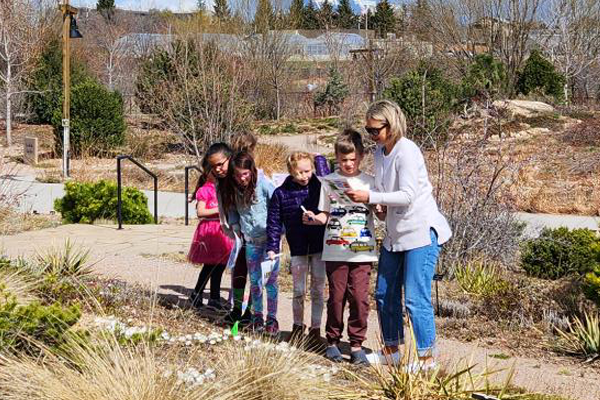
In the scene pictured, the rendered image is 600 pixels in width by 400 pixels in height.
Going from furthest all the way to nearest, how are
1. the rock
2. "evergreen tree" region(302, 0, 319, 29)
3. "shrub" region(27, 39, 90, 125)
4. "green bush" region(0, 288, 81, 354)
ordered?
"evergreen tree" region(302, 0, 319, 29)
"shrub" region(27, 39, 90, 125)
the rock
"green bush" region(0, 288, 81, 354)

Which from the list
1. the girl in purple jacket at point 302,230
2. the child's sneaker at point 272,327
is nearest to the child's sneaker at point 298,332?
the girl in purple jacket at point 302,230

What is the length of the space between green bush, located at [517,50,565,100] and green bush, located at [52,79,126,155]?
56.3ft

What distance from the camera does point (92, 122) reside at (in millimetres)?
24594

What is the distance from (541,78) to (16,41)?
65.4 feet

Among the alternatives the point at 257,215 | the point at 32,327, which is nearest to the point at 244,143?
the point at 257,215

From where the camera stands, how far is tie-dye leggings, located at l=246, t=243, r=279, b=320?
19.6 feet

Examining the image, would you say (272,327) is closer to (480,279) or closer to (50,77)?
(480,279)

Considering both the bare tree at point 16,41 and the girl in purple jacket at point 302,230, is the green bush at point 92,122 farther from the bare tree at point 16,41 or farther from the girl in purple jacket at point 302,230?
the girl in purple jacket at point 302,230

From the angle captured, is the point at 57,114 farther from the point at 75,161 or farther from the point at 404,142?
the point at 404,142

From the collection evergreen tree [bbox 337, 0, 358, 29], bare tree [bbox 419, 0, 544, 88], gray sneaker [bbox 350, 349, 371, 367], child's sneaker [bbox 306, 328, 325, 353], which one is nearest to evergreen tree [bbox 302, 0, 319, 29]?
evergreen tree [bbox 337, 0, 358, 29]

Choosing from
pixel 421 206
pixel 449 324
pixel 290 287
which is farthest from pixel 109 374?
pixel 290 287

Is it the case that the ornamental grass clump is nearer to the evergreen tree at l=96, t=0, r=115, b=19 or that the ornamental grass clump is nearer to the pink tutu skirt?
the pink tutu skirt

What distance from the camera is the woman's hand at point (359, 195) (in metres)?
4.87

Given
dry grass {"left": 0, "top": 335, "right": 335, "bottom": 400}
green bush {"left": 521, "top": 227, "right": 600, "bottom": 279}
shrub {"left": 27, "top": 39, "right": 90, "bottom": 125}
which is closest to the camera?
dry grass {"left": 0, "top": 335, "right": 335, "bottom": 400}
